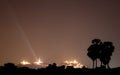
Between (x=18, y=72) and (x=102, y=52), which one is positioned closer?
(x=18, y=72)

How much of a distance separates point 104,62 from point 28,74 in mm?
55471

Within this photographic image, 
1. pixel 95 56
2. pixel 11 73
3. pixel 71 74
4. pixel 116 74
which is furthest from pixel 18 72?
pixel 95 56

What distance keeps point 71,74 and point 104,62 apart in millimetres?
51388

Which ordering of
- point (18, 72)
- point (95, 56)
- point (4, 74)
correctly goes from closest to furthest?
point (4, 74), point (18, 72), point (95, 56)

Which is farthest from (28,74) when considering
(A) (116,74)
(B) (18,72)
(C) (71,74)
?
(A) (116,74)

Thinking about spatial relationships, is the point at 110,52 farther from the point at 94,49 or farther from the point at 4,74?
the point at 4,74

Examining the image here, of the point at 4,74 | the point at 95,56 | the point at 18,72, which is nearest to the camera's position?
the point at 4,74

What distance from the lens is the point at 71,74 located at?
68625 mm

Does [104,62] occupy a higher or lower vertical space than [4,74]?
higher

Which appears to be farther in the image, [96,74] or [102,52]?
[102,52]

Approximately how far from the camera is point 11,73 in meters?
66.8

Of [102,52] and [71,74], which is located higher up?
[102,52]

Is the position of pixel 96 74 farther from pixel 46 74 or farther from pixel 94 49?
pixel 94 49

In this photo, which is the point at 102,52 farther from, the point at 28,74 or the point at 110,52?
the point at 28,74
